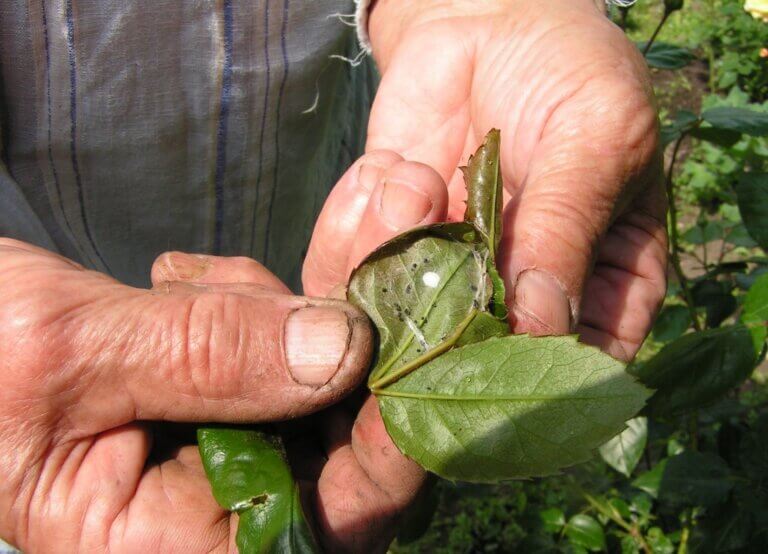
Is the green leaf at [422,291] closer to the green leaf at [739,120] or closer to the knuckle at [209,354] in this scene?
the knuckle at [209,354]

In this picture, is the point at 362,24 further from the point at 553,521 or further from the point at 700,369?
the point at 553,521

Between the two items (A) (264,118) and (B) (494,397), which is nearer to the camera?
(B) (494,397)

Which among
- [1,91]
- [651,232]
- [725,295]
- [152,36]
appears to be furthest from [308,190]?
[725,295]

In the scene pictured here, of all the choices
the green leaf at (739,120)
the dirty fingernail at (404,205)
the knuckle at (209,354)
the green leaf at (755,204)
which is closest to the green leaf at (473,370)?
the dirty fingernail at (404,205)

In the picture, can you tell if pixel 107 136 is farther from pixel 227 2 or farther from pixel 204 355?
pixel 204 355

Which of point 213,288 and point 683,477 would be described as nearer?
point 213,288

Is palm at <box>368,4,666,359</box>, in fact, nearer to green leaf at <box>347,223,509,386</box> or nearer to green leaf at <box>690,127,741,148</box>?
green leaf at <box>347,223,509,386</box>

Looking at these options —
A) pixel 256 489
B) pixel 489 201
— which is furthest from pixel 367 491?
pixel 489 201
